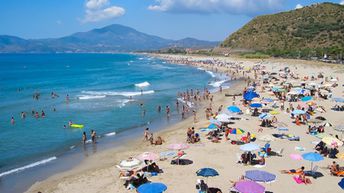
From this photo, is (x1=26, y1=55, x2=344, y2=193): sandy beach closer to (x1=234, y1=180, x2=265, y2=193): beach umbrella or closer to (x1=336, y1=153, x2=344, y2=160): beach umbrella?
(x1=336, y1=153, x2=344, y2=160): beach umbrella

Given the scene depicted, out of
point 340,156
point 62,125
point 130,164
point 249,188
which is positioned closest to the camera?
point 249,188

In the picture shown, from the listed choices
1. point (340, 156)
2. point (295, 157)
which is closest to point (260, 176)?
point (295, 157)

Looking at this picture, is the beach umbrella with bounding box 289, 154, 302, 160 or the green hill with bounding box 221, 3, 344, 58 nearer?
the beach umbrella with bounding box 289, 154, 302, 160

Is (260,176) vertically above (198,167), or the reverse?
(260,176)

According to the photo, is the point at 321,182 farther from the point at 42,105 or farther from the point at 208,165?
the point at 42,105

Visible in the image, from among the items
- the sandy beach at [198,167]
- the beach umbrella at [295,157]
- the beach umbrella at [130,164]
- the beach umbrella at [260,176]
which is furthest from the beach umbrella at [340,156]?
the beach umbrella at [130,164]

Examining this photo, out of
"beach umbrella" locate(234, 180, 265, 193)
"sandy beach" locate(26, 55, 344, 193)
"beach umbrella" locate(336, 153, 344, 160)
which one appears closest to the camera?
"beach umbrella" locate(234, 180, 265, 193)

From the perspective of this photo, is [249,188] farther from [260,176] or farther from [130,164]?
[130,164]

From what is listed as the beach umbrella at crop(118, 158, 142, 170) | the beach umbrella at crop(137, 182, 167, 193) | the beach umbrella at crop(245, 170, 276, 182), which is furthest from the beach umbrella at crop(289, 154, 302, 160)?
the beach umbrella at crop(137, 182, 167, 193)

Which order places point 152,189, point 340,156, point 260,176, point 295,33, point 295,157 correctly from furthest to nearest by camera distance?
point 295,33 → point 340,156 → point 295,157 → point 260,176 → point 152,189

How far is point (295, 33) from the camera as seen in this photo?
421 ft

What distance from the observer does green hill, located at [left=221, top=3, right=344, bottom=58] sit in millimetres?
112938

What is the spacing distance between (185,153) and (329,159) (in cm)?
761

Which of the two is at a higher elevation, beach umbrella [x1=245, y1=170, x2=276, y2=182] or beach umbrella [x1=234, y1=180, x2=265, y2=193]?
beach umbrella [x1=234, y1=180, x2=265, y2=193]
